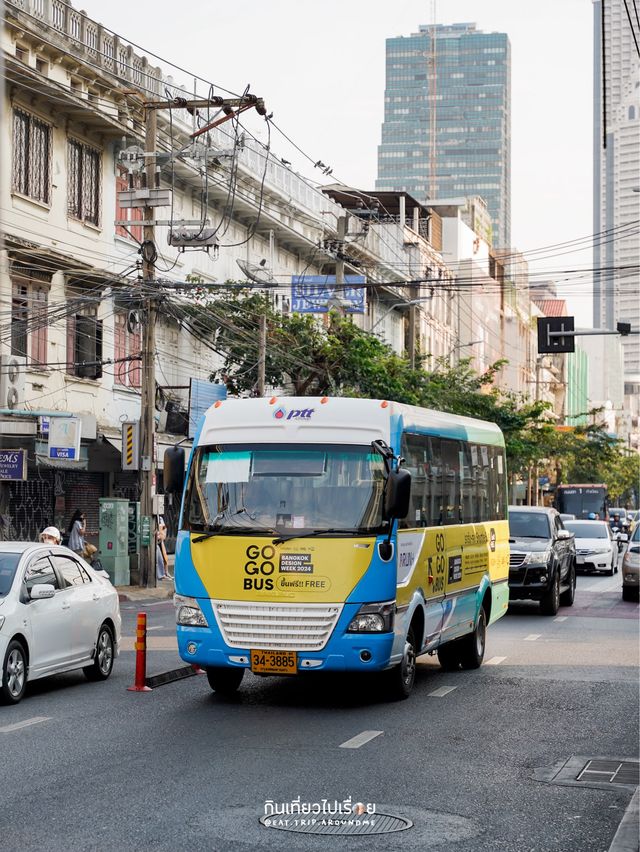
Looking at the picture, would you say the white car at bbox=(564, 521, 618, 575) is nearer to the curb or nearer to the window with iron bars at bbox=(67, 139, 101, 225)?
the window with iron bars at bbox=(67, 139, 101, 225)

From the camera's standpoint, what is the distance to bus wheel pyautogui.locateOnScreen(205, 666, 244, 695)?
44.8 feet

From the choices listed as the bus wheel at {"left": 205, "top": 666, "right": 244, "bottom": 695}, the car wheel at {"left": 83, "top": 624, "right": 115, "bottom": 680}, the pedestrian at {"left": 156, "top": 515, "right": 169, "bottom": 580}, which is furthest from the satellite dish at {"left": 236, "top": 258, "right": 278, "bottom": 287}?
the bus wheel at {"left": 205, "top": 666, "right": 244, "bottom": 695}

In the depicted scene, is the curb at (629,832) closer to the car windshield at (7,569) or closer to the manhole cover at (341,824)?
the manhole cover at (341,824)

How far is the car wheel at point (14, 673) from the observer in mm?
12758

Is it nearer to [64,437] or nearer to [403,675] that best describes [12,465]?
[64,437]

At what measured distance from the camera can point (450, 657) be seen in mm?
16688

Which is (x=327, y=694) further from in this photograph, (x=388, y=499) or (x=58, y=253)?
(x=58, y=253)

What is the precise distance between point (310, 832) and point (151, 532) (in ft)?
74.1

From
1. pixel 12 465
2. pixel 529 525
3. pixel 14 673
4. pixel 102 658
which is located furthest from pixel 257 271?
pixel 14 673

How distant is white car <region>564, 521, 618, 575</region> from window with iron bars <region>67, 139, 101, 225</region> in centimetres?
1789

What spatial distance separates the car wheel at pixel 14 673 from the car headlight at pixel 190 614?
1.58m

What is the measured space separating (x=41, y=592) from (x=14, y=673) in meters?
0.83

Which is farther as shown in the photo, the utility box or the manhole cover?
the utility box

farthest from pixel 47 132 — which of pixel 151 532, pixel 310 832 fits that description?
pixel 310 832
